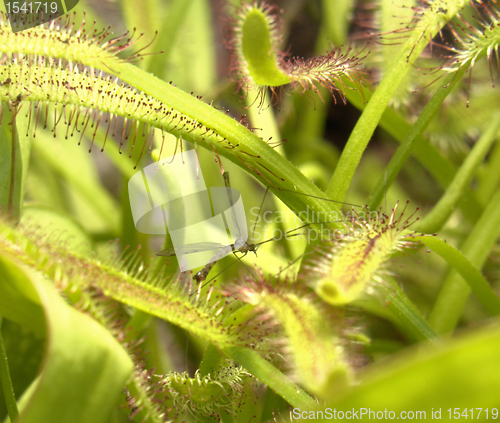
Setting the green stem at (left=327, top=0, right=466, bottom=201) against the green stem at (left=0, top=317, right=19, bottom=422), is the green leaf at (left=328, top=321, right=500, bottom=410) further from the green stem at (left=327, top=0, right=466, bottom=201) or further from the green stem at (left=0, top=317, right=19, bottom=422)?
the green stem at (left=0, top=317, right=19, bottom=422)

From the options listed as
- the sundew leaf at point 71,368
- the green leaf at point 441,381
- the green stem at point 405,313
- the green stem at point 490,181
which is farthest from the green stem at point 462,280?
the sundew leaf at point 71,368

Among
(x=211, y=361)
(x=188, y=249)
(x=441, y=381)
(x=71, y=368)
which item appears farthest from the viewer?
(x=188, y=249)

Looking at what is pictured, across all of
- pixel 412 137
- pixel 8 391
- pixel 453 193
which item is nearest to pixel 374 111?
pixel 412 137

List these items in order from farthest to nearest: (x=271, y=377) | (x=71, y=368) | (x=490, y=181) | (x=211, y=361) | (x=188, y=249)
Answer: (x=490, y=181)
(x=188, y=249)
(x=211, y=361)
(x=271, y=377)
(x=71, y=368)

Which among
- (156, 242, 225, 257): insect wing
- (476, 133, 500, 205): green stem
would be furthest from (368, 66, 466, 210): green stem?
(476, 133, 500, 205): green stem

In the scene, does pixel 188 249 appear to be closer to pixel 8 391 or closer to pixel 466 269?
pixel 8 391

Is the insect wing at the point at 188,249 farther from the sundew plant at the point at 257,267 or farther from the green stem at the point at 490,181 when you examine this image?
the green stem at the point at 490,181
